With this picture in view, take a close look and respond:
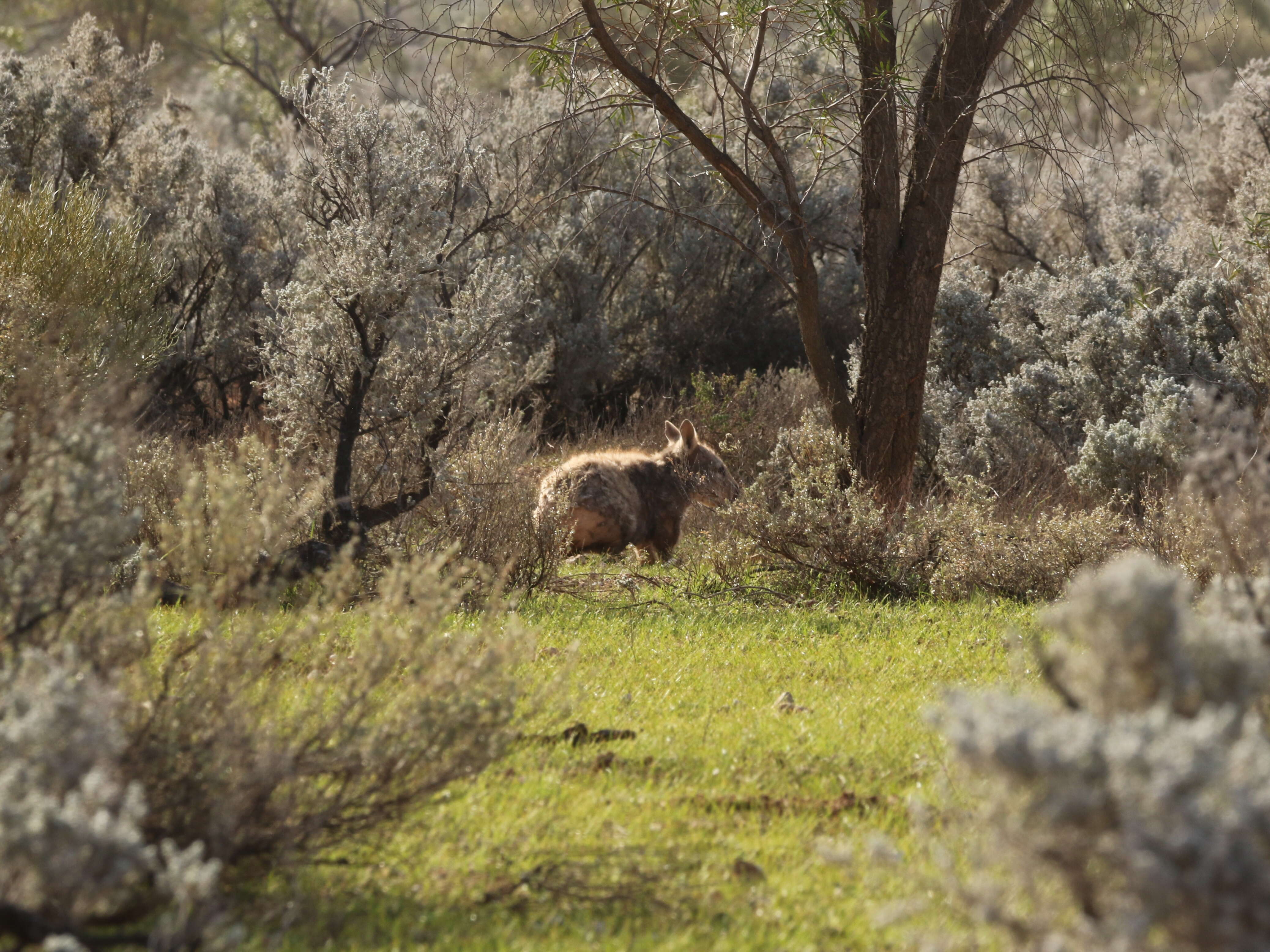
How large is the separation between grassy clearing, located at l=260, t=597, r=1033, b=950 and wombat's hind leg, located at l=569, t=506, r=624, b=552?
127 inches

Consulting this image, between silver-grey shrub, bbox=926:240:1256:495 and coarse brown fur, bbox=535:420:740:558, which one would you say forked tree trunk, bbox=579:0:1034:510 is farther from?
silver-grey shrub, bbox=926:240:1256:495

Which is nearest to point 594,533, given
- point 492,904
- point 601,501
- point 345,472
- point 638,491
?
point 601,501

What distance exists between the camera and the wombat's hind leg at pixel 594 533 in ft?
35.0

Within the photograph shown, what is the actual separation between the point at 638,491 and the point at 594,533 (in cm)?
55

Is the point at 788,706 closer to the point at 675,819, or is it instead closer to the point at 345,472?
the point at 675,819

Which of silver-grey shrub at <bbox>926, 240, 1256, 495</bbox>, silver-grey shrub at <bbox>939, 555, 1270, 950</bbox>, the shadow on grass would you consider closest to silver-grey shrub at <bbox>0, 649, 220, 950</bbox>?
the shadow on grass

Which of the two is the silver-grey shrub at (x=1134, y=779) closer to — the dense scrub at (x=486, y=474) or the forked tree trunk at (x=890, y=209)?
the dense scrub at (x=486, y=474)

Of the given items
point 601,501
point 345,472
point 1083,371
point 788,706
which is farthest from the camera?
point 1083,371

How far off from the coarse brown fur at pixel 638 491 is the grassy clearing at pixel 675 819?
3.23 meters

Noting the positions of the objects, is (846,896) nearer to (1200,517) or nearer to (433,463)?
(1200,517)

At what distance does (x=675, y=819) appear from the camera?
14.6 feet

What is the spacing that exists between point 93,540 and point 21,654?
1.26 feet

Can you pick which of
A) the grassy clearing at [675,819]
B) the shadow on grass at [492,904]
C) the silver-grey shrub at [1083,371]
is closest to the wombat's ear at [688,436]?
the silver-grey shrub at [1083,371]

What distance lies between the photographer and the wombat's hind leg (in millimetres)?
10672
